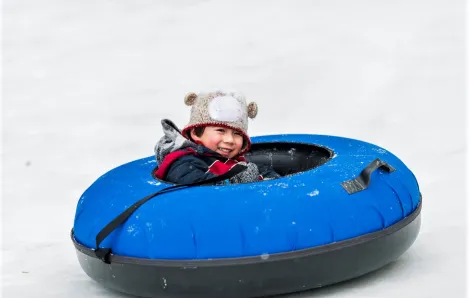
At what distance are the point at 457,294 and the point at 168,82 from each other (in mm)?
5865

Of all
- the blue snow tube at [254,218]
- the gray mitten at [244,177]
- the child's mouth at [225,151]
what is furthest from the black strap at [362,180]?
the child's mouth at [225,151]

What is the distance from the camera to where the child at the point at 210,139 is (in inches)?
186

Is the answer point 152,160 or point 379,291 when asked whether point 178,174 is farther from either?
point 379,291

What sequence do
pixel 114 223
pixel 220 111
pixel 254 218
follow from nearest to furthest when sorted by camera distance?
pixel 254 218 → pixel 114 223 → pixel 220 111

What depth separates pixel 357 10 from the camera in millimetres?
11094

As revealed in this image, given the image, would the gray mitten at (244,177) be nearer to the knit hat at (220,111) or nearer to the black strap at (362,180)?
the knit hat at (220,111)

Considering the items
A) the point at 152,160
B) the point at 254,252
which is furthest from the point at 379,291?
the point at 152,160

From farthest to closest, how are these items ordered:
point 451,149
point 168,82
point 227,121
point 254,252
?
1. point 168,82
2. point 451,149
3. point 227,121
4. point 254,252

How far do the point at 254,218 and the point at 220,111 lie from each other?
87cm

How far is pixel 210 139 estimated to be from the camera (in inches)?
190

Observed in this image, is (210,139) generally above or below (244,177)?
above

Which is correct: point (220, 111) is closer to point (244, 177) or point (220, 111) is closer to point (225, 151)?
point (225, 151)

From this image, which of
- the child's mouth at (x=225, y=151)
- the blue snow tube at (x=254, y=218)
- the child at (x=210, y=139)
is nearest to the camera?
the blue snow tube at (x=254, y=218)

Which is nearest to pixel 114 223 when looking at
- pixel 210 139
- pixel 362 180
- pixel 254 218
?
pixel 254 218
